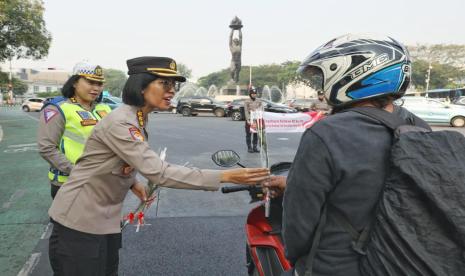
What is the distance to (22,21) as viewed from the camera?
65.4ft

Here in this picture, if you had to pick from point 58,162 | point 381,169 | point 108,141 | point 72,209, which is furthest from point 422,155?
point 58,162

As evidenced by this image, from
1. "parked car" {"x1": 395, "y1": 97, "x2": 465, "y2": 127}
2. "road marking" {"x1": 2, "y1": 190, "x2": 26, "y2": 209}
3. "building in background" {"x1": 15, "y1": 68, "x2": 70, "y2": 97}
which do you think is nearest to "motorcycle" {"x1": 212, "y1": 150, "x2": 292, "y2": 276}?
"road marking" {"x1": 2, "y1": 190, "x2": 26, "y2": 209}

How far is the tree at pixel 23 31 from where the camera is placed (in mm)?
19469

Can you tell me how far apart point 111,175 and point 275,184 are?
0.82 m

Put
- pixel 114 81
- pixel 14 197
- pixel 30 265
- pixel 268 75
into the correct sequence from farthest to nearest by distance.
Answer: pixel 114 81 < pixel 268 75 < pixel 14 197 < pixel 30 265

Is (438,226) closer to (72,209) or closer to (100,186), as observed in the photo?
(100,186)

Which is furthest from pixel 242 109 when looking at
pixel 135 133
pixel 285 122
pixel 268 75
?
pixel 268 75

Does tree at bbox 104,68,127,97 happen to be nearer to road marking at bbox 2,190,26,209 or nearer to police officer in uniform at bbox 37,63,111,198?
road marking at bbox 2,190,26,209

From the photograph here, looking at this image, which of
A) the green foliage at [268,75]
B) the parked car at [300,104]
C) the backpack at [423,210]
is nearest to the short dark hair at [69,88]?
the backpack at [423,210]

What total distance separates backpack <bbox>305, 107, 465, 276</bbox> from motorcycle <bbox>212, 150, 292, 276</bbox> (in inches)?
31.8

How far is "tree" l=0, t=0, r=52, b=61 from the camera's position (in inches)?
766

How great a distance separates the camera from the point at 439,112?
62.7 ft

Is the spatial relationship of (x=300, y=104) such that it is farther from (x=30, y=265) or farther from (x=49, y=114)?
(x=49, y=114)

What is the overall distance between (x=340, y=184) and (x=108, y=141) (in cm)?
112
